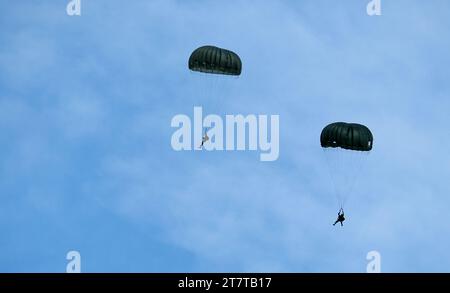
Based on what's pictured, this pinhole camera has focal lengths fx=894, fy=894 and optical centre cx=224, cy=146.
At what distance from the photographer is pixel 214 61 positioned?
2717 inches

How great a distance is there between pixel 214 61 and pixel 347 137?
38.6 ft

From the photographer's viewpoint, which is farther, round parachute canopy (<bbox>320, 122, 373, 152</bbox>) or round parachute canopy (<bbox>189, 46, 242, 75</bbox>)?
round parachute canopy (<bbox>189, 46, 242, 75</bbox>)

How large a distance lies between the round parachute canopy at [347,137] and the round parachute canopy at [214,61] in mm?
8728

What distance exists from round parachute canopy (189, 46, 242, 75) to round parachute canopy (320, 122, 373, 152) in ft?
28.6

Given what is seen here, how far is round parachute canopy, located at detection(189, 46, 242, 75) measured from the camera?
226ft

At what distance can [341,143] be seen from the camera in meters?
68.4

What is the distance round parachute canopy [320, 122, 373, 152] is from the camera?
6825cm

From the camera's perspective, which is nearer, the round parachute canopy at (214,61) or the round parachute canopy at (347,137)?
the round parachute canopy at (347,137)

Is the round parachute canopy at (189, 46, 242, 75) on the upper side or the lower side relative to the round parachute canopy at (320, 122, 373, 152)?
upper

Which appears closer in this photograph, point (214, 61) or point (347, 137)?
point (347, 137)

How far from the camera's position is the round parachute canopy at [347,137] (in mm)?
68250

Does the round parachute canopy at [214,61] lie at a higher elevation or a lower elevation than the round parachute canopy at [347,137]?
higher
